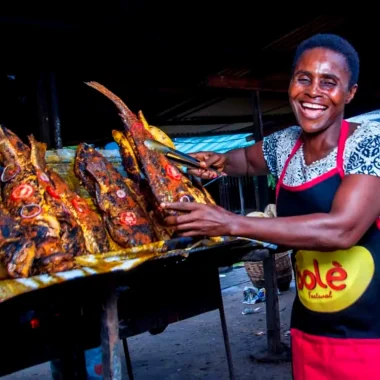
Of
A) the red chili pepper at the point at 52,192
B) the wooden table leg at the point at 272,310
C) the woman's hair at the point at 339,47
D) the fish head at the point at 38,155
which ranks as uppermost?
the woman's hair at the point at 339,47

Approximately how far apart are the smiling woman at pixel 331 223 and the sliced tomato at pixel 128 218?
68 centimetres

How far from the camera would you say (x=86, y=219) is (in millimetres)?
2172

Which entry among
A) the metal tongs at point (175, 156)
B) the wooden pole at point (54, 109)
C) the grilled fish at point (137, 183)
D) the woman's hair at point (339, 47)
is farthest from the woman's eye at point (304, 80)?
the wooden pole at point (54, 109)

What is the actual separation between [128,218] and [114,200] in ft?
0.43

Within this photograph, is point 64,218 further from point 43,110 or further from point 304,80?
point 43,110

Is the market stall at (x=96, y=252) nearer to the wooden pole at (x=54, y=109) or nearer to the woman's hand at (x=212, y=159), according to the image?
the woman's hand at (x=212, y=159)

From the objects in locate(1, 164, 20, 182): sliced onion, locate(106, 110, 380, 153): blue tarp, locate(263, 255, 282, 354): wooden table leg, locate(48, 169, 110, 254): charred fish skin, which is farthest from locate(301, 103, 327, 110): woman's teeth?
locate(106, 110, 380, 153): blue tarp

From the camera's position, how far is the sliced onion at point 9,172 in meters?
2.11

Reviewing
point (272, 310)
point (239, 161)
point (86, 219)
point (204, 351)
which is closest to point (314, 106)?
point (239, 161)

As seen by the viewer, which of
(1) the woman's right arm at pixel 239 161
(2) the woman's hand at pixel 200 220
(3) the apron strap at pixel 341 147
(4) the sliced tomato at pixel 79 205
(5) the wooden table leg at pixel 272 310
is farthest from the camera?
(5) the wooden table leg at pixel 272 310

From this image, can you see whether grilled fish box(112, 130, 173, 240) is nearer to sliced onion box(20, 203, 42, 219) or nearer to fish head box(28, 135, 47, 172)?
fish head box(28, 135, 47, 172)

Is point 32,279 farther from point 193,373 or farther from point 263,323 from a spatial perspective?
point 263,323

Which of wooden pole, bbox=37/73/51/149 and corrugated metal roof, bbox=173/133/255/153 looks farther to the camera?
corrugated metal roof, bbox=173/133/255/153

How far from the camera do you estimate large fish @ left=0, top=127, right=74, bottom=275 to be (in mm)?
1757
